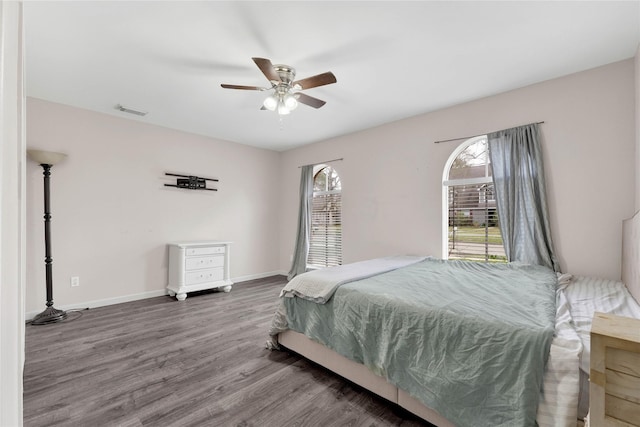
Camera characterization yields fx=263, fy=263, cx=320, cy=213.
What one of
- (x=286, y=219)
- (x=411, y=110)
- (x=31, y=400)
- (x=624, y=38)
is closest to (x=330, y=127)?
(x=411, y=110)

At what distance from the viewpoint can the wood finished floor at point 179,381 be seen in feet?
5.29

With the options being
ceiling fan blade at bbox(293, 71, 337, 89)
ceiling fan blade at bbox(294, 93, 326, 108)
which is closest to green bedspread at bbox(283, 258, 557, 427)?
ceiling fan blade at bbox(293, 71, 337, 89)

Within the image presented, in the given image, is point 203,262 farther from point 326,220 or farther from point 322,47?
point 322,47

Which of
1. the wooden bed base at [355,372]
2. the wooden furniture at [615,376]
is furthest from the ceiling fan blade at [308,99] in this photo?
the wooden furniture at [615,376]

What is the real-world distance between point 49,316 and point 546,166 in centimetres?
572

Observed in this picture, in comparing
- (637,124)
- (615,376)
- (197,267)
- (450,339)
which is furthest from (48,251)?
(637,124)

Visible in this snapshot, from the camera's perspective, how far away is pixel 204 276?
411 centimetres

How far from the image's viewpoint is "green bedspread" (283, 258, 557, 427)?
1242mm

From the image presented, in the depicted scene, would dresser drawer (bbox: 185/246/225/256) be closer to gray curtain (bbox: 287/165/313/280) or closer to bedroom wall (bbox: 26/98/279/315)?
bedroom wall (bbox: 26/98/279/315)

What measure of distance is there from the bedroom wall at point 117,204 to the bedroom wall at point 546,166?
2329 millimetres

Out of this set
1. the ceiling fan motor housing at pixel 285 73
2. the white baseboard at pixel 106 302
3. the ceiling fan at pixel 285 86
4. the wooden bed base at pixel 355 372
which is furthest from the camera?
the white baseboard at pixel 106 302

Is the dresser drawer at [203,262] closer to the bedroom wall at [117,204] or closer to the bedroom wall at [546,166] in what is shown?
the bedroom wall at [117,204]

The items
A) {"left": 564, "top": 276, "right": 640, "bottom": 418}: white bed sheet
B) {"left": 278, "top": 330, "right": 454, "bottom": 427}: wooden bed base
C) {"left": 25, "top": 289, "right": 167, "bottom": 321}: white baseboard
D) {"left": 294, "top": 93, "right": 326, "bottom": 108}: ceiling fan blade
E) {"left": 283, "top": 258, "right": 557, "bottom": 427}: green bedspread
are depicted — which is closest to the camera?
{"left": 564, "top": 276, "right": 640, "bottom": 418}: white bed sheet

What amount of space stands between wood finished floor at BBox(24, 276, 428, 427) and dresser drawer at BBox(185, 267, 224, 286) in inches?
36.4
